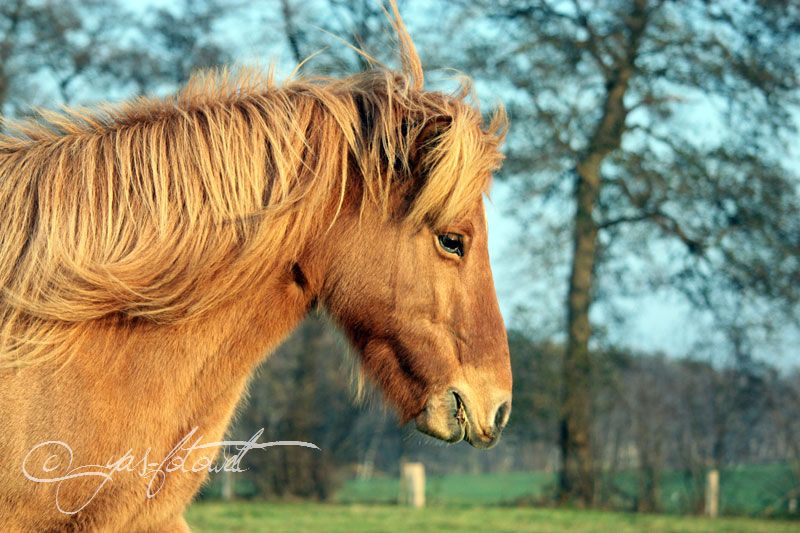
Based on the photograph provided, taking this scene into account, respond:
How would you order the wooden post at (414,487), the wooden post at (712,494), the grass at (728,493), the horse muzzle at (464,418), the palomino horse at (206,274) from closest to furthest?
the palomino horse at (206,274)
the horse muzzle at (464,418)
the wooden post at (712,494)
the grass at (728,493)
the wooden post at (414,487)

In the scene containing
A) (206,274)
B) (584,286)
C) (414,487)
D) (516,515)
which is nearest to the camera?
(206,274)

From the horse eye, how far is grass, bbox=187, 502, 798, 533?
9.23m

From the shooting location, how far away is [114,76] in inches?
734

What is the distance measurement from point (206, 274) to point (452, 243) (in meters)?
0.92

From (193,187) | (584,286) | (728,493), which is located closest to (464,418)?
(193,187)

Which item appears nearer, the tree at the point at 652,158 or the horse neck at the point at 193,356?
the horse neck at the point at 193,356

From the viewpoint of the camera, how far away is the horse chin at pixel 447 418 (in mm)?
3080

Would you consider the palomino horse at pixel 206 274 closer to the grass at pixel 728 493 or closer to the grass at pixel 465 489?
the grass at pixel 728 493

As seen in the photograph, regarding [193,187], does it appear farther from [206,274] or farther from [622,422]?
[622,422]

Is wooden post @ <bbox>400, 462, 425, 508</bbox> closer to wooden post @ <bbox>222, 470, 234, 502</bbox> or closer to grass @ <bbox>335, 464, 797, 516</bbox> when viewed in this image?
grass @ <bbox>335, 464, 797, 516</bbox>

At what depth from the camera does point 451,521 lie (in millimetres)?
13477

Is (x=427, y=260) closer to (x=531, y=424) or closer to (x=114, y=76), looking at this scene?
(x=114, y=76)

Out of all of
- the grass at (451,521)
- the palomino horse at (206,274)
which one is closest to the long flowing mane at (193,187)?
the palomino horse at (206,274)

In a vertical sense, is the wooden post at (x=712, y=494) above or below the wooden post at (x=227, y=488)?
above
